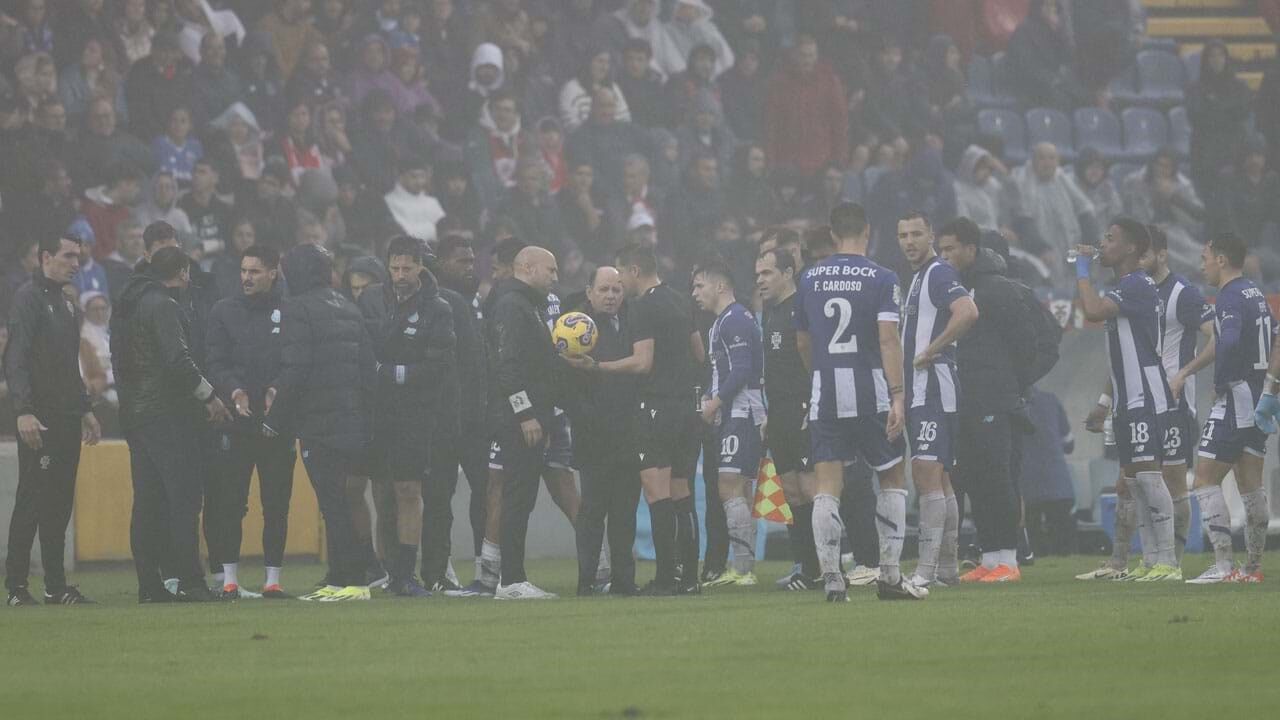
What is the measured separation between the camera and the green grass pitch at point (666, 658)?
5.67 metres

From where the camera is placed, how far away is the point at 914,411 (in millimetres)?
10750

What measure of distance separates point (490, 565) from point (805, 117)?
42.2 feet

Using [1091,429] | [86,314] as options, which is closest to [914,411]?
[1091,429]

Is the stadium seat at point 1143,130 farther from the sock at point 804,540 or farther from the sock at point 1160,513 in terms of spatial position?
the sock at point 804,540

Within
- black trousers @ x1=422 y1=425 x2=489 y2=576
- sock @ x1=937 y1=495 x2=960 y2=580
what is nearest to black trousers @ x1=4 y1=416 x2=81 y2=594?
black trousers @ x1=422 y1=425 x2=489 y2=576

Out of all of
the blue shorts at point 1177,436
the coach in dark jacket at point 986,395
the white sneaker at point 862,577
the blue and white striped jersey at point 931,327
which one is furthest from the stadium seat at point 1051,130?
the blue and white striped jersey at point 931,327

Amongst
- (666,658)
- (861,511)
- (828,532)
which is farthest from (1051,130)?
(666,658)

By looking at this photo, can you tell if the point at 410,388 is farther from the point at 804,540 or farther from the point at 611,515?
the point at 804,540

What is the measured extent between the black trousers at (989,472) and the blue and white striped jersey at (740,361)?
132 centimetres

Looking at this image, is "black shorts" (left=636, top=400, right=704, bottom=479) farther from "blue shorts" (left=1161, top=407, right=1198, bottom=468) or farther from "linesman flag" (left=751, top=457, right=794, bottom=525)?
"blue shorts" (left=1161, top=407, right=1198, bottom=468)

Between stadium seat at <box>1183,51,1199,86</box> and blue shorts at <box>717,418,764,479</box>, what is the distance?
50.2ft

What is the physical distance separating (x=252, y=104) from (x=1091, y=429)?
979cm

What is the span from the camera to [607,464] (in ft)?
34.9

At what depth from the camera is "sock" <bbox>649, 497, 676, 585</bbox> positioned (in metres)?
10.6
